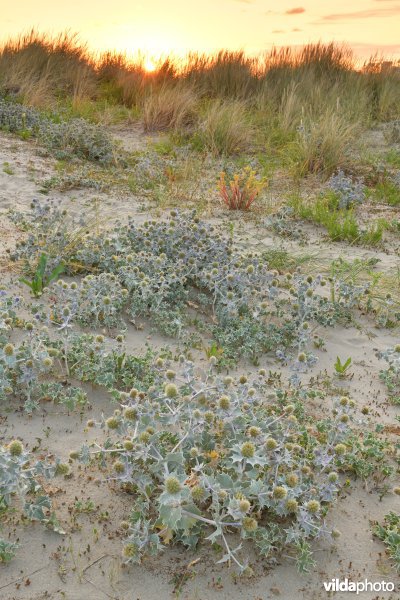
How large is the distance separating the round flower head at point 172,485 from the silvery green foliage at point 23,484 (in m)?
0.61

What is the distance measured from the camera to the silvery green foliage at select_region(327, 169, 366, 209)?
802cm

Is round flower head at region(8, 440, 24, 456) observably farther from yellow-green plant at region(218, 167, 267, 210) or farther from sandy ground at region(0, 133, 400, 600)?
yellow-green plant at region(218, 167, 267, 210)

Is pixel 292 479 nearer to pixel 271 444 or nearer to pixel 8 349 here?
pixel 271 444

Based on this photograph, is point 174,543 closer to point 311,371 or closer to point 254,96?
point 311,371

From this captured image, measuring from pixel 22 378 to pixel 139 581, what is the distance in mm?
1459

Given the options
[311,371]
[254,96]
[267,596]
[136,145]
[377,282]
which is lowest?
[267,596]

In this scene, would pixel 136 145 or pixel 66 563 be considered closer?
pixel 66 563

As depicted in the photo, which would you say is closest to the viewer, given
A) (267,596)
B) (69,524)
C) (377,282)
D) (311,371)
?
(267,596)

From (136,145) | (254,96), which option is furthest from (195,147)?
(254,96)

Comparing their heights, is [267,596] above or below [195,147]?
below

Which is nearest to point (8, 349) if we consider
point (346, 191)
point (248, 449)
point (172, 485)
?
point (172, 485)

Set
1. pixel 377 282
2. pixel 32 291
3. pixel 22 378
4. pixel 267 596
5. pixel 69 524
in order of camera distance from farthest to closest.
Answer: pixel 377 282 < pixel 32 291 < pixel 22 378 < pixel 69 524 < pixel 267 596

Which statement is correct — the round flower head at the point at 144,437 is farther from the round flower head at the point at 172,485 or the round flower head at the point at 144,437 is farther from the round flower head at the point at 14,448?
the round flower head at the point at 14,448

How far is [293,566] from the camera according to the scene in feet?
9.20
